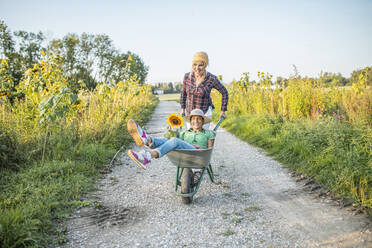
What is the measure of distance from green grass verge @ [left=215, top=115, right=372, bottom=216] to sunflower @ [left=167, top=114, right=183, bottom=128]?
2138mm

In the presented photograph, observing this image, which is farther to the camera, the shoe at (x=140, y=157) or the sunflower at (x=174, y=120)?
the sunflower at (x=174, y=120)

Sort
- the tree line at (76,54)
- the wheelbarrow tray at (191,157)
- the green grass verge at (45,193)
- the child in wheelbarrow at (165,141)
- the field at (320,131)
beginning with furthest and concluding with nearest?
the tree line at (76,54), the field at (320,131), the wheelbarrow tray at (191,157), the child in wheelbarrow at (165,141), the green grass verge at (45,193)

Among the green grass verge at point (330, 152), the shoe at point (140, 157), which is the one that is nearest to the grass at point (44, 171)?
the shoe at point (140, 157)

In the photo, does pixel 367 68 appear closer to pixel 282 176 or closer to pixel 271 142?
pixel 271 142

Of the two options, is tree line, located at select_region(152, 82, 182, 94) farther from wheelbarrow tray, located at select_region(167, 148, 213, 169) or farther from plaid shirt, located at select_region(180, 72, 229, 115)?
wheelbarrow tray, located at select_region(167, 148, 213, 169)

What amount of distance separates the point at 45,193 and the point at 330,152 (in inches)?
163

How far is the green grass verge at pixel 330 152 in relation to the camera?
335cm

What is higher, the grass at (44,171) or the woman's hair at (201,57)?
the woman's hair at (201,57)

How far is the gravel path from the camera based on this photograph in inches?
97.0

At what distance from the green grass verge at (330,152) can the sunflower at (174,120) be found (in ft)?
7.02

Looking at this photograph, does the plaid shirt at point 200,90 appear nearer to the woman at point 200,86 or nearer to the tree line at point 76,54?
the woman at point 200,86

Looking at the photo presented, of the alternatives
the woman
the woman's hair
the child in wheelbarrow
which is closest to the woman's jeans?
the child in wheelbarrow

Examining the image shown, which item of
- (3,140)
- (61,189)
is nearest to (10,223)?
(61,189)

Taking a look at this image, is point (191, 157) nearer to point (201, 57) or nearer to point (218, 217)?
point (218, 217)
